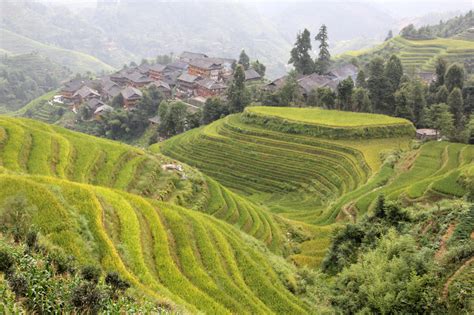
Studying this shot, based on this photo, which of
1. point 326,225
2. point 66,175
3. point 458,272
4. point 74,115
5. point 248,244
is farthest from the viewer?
point 74,115

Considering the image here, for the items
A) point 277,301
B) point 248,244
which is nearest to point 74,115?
point 248,244

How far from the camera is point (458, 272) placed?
11.3 meters

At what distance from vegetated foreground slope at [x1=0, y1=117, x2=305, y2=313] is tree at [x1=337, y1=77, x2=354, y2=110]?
2714 cm

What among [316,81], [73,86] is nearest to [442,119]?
[316,81]

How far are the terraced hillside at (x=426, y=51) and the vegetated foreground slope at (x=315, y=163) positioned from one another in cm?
2960

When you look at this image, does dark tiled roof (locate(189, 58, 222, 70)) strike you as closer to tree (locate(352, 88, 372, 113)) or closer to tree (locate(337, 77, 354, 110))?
tree (locate(337, 77, 354, 110))

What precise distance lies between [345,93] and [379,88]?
14.8 ft

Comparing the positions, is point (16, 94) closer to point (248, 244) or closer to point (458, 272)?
point (248, 244)

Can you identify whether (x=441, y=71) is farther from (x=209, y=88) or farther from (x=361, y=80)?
(x=209, y=88)

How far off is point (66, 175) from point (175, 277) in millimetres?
10487

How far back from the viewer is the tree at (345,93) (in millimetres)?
43625

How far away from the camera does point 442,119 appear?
1384 inches

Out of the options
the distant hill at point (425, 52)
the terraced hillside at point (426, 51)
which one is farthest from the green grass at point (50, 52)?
the terraced hillside at point (426, 51)

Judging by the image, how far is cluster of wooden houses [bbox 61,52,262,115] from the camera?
64312mm
